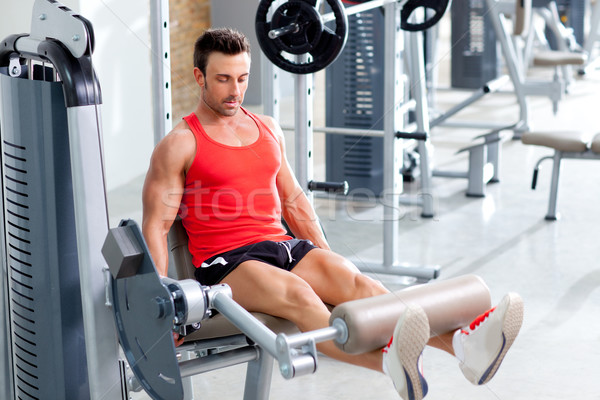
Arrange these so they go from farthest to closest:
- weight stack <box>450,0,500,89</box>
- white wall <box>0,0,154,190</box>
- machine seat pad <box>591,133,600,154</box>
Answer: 1. weight stack <box>450,0,500,89</box>
2. white wall <box>0,0,154,190</box>
3. machine seat pad <box>591,133,600,154</box>

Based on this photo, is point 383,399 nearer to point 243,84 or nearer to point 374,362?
point 374,362

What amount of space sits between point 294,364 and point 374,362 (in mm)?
248

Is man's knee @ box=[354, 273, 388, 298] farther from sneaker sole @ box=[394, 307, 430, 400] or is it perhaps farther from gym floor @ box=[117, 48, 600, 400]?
gym floor @ box=[117, 48, 600, 400]

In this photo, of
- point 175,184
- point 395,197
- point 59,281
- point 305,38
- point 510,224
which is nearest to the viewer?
point 59,281

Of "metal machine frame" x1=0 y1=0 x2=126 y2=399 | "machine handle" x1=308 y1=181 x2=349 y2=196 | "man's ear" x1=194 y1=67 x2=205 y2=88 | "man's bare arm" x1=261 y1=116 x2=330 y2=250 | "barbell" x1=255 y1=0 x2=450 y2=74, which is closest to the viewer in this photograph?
"metal machine frame" x1=0 y1=0 x2=126 y2=399

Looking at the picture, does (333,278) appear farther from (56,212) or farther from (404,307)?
(56,212)

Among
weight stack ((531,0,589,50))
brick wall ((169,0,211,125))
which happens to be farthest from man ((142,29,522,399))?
weight stack ((531,0,589,50))

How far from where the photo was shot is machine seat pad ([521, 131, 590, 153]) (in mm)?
3920

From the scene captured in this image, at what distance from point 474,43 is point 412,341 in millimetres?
5557

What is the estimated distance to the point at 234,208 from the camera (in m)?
2.05

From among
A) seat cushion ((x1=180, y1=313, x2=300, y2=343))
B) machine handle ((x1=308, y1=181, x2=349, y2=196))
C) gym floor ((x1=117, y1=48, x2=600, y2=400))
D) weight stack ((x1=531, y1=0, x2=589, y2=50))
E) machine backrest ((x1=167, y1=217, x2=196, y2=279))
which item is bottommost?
gym floor ((x1=117, y1=48, x2=600, y2=400))

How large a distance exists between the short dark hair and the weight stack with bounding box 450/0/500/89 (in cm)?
488

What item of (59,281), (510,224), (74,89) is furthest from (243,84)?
(510,224)

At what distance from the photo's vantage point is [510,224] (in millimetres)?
4137
